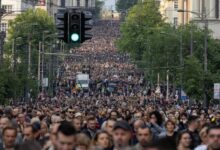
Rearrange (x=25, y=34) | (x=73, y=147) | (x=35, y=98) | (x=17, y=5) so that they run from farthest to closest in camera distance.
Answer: (x=17, y=5), (x=25, y=34), (x=35, y=98), (x=73, y=147)

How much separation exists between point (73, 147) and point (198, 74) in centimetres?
5342

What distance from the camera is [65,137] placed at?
44.5 feet

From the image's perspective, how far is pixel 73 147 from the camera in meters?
13.4

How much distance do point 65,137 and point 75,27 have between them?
14.1 metres

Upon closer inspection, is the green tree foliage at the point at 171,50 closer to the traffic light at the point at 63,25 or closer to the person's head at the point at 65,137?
the traffic light at the point at 63,25

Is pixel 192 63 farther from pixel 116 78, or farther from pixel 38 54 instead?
pixel 116 78

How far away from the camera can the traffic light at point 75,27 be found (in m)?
27.5

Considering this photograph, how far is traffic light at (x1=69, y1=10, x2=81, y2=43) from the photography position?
27.5 meters

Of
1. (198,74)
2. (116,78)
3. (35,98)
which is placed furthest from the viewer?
(116,78)

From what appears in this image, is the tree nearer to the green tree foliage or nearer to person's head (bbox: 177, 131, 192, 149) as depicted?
the green tree foliage

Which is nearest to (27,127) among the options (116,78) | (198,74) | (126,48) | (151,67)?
(198,74)

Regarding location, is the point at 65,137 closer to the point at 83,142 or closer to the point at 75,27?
the point at 83,142

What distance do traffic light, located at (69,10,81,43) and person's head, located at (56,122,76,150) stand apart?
1342 cm

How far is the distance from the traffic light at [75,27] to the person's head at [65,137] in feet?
44.0
